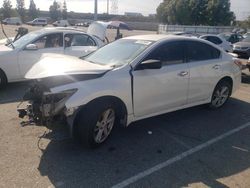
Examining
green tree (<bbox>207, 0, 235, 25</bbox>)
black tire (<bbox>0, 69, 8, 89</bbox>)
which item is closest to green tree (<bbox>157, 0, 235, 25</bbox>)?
green tree (<bbox>207, 0, 235, 25</bbox>)

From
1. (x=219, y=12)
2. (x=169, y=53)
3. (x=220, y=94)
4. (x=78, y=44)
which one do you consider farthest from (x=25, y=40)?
(x=219, y=12)

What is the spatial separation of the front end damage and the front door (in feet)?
3.86

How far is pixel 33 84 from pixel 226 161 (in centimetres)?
307

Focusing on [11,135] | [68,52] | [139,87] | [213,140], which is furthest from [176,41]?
[68,52]

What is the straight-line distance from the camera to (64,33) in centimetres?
865

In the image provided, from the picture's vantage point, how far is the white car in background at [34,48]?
7.59 metres

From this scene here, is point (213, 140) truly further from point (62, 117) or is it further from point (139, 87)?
point (62, 117)

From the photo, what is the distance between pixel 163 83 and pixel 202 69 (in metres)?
1.19

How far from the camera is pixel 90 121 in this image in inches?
167

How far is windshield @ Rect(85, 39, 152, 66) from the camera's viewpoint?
5012mm

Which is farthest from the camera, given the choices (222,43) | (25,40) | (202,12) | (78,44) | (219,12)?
(202,12)

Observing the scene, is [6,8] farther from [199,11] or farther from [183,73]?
[183,73]

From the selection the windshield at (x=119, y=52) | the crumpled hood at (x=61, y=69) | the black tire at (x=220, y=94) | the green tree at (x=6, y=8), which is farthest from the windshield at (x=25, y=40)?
the green tree at (x=6, y=8)

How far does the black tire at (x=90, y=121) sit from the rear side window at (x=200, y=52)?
2.20 metres
